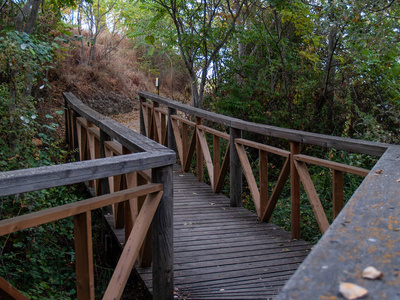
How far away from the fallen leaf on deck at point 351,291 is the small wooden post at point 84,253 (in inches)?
62.7

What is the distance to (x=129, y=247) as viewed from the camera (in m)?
2.30

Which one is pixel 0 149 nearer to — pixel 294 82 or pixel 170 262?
pixel 170 262

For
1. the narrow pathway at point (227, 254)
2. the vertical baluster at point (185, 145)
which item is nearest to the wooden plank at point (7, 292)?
the narrow pathway at point (227, 254)

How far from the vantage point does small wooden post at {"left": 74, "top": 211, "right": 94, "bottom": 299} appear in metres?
2.08

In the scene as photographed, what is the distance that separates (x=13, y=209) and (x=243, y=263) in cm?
279

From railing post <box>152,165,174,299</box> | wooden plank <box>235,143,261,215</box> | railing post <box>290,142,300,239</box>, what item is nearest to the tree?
wooden plank <box>235,143,261,215</box>

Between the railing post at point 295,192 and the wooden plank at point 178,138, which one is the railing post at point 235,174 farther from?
the wooden plank at point 178,138

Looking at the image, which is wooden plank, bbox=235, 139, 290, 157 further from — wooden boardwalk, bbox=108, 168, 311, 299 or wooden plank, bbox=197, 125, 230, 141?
wooden boardwalk, bbox=108, 168, 311, 299

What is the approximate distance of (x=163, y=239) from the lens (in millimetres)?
2584

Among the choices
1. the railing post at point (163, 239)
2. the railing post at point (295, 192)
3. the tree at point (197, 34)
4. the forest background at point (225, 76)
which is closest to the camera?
the railing post at point (163, 239)

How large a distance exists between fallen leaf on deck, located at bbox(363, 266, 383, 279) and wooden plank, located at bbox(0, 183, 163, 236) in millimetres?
1476

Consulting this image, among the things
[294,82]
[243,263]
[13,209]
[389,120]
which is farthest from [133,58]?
[243,263]

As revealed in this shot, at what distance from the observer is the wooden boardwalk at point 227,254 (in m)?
2.81

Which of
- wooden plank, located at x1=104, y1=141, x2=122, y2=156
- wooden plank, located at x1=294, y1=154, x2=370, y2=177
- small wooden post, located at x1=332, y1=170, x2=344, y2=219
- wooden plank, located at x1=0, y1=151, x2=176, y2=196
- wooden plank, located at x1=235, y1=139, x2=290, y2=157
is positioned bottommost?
small wooden post, located at x1=332, y1=170, x2=344, y2=219
